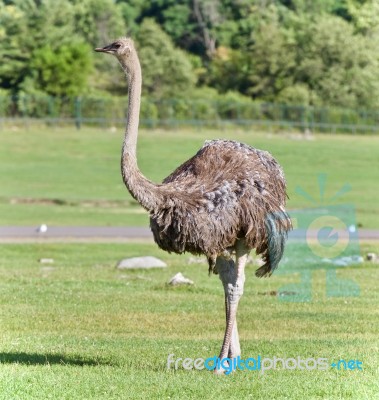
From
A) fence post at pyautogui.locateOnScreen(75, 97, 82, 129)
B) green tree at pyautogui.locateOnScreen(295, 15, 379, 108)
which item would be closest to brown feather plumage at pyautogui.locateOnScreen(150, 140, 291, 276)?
fence post at pyautogui.locateOnScreen(75, 97, 82, 129)

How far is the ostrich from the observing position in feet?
27.9

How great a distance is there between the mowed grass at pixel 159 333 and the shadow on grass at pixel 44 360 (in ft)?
0.05

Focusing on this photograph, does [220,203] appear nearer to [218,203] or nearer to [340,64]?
[218,203]

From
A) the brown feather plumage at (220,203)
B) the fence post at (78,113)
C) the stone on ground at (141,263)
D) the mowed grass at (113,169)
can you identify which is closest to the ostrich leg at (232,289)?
the brown feather plumage at (220,203)

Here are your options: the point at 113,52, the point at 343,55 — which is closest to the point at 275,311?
the point at 113,52

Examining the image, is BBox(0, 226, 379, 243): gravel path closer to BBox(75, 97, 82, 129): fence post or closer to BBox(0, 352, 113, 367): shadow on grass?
BBox(0, 352, 113, 367): shadow on grass

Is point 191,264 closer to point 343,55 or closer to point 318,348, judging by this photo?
point 318,348

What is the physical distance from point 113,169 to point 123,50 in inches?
1340

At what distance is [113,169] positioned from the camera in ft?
140

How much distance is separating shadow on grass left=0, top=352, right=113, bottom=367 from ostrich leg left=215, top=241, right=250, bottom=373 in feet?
3.12

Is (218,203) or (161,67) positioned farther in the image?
(161,67)

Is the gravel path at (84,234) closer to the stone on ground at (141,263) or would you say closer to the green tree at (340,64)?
the stone on ground at (141,263)

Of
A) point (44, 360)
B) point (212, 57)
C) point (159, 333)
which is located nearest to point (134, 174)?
point (44, 360)

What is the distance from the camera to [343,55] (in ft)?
206
